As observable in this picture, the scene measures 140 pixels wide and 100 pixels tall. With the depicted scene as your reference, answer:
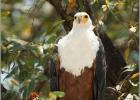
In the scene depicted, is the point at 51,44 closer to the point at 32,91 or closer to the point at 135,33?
the point at 32,91

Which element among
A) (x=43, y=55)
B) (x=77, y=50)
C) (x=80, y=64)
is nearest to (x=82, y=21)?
(x=77, y=50)

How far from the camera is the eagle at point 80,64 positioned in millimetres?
5523

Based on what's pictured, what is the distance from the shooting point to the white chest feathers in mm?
5508

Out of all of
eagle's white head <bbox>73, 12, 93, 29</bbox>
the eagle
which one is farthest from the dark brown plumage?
eagle's white head <bbox>73, 12, 93, 29</bbox>

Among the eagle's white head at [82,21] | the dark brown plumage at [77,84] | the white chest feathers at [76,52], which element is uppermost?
the eagle's white head at [82,21]

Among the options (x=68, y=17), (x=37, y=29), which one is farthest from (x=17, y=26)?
(x=68, y=17)

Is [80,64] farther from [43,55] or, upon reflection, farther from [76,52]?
[43,55]

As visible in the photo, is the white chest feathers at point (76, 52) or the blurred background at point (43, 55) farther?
the white chest feathers at point (76, 52)

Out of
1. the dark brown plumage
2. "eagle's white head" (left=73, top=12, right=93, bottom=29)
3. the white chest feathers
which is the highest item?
"eagle's white head" (left=73, top=12, right=93, bottom=29)

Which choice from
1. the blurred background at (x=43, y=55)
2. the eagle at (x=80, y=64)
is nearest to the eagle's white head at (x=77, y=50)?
the eagle at (x=80, y=64)

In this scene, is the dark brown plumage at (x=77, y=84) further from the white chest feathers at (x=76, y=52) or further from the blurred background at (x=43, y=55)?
the blurred background at (x=43, y=55)

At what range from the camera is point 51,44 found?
546 centimetres

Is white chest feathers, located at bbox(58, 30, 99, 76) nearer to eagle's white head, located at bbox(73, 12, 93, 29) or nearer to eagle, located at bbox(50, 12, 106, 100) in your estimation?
eagle, located at bbox(50, 12, 106, 100)

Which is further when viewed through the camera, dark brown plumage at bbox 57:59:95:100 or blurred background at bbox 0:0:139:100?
dark brown plumage at bbox 57:59:95:100
